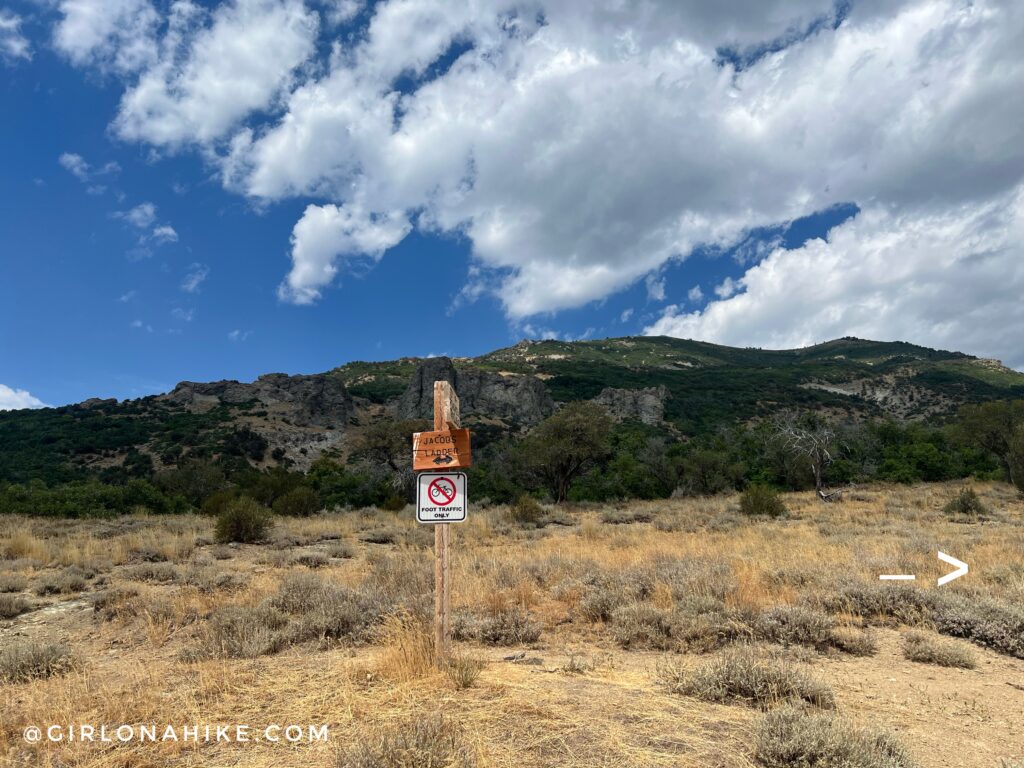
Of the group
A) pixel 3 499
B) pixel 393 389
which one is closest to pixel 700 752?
pixel 3 499

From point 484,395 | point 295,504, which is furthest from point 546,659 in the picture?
point 484,395

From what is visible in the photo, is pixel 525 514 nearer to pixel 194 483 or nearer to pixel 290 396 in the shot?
pixel 194 483

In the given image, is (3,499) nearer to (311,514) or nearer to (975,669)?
(311,514)

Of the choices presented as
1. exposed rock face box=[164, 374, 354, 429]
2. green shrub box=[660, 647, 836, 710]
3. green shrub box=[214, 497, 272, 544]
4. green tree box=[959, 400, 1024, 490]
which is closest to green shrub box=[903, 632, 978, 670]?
green shrub box=[660, 647, 836, 710]

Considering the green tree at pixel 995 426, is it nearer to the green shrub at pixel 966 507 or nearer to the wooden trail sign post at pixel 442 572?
the green shrub at pixel 966 507

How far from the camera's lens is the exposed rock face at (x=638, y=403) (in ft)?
292

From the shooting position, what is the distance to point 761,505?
21984 mm

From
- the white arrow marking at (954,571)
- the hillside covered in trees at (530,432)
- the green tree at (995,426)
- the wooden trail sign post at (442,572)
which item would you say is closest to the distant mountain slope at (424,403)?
the hillside covered in trees at (530,432)

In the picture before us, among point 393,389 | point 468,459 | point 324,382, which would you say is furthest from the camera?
point 393,389

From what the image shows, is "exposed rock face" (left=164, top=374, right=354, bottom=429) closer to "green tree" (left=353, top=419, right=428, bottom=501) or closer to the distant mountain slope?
the distant mountain slope

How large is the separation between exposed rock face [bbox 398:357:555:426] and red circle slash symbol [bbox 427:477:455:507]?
8475 centimetres

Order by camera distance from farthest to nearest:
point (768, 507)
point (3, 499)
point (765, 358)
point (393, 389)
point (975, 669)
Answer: point (765, 358), point (393, 389), point (3, 499), point (768, 507), point (975, 669)

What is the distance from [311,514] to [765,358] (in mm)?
179593

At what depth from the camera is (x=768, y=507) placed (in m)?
21.8
